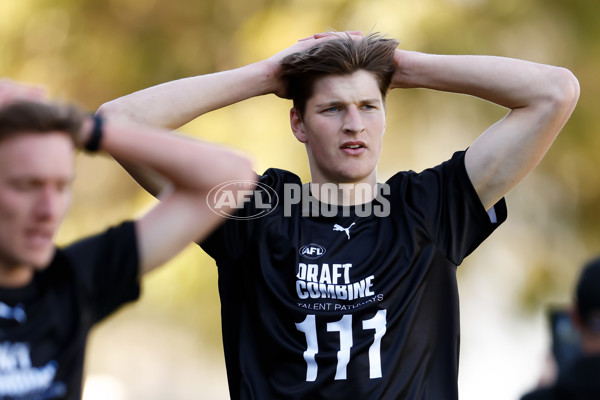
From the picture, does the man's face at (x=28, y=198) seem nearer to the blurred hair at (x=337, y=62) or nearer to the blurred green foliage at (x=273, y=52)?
the blurred hair at (x=337, y=62)

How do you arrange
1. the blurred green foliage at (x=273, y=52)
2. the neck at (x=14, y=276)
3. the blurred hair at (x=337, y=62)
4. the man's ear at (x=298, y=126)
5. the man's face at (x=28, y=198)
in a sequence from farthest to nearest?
the blurred green foliage at (x=273, y=52), the man's ear at (x=298, y=126), the blurred hair at (x=337, y=62), the neck at (x=14, y=276), the man's face at (x=28, y=198)

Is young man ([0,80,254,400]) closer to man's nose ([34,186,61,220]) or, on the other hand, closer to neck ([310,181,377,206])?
man's nose ([34,186,61,220])

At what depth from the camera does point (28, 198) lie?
2.56 m

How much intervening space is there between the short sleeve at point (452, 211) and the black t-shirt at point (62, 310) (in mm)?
1365

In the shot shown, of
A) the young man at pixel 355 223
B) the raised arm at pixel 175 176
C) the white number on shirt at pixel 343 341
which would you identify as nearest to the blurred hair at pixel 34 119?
the raised arm at pixel 175 176

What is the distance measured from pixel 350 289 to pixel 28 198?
4.89 feet

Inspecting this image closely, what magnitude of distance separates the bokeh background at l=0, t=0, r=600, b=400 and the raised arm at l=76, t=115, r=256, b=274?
5.76 m

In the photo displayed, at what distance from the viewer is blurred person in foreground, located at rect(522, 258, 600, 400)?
2906mm

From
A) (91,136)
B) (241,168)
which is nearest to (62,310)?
(91,136)

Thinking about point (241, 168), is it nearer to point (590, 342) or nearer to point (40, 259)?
point (40, 259)

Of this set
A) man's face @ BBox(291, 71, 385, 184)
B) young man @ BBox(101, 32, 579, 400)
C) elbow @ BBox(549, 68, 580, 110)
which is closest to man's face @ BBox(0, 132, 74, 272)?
young man @ BBox(101, 32, 579, 400)

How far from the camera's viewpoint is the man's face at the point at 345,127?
3.80 meters

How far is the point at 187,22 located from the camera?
422 inches

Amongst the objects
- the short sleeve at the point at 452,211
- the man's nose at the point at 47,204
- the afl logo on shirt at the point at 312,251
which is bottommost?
the afl logo on shirt at the point at 312,251
